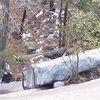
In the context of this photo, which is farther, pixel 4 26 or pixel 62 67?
pixel 4 26

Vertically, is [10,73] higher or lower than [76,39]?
lower

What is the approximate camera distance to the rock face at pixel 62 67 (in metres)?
8.88

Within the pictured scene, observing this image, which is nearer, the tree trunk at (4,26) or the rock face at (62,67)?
the rock face at (62,67)

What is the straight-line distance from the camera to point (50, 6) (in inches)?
912

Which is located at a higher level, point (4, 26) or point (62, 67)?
point (4, 26)

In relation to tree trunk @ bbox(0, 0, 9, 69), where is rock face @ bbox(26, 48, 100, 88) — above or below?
below

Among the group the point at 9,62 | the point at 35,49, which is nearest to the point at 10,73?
the point at 9,62

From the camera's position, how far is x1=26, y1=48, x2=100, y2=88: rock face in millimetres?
8883

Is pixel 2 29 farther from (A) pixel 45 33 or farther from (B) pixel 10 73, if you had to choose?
(A) pixel 45 33

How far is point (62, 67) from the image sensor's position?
8953 mm

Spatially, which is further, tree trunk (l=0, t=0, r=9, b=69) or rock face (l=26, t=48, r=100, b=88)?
tree trunk (l=0, t=0, r=9, b=69)

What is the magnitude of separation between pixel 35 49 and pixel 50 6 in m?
6.54

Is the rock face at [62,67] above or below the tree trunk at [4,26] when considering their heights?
below

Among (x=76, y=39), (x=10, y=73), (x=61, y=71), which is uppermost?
(x=76, y=39)
